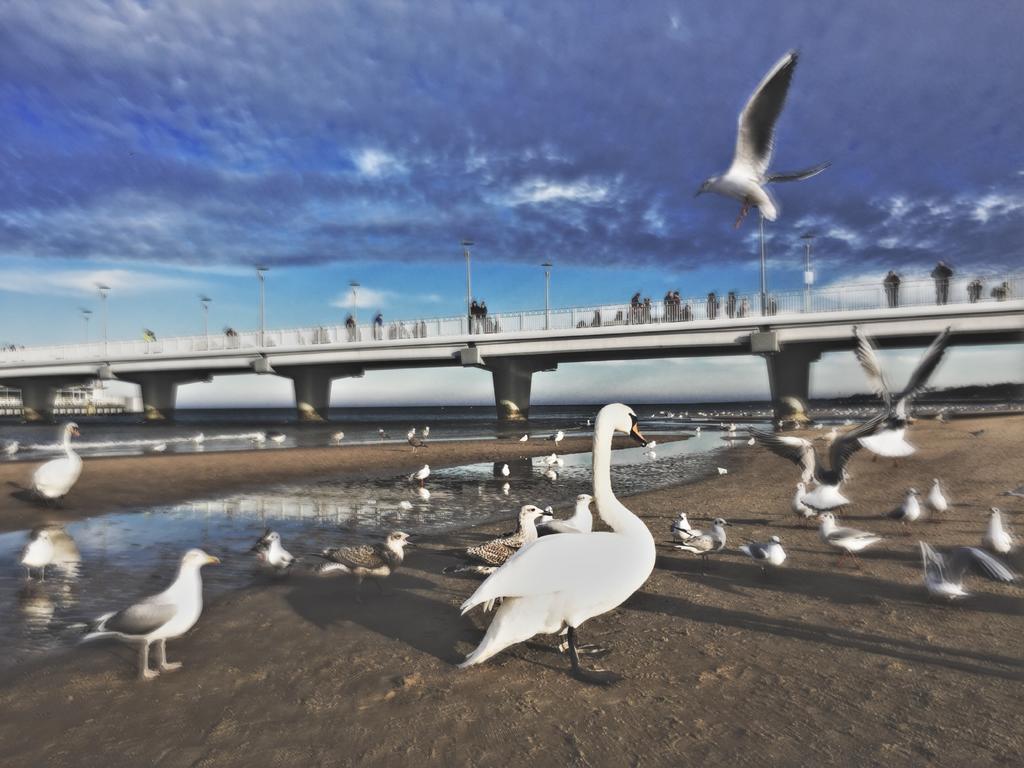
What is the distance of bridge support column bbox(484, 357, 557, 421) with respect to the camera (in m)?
53.2

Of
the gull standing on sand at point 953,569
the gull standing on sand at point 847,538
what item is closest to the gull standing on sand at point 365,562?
the gull standing on sand at point 847,538

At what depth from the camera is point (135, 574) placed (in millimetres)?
8406

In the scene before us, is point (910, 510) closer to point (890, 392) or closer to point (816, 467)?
point (816, 467)

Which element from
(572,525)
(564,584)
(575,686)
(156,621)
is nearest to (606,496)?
(564,584)

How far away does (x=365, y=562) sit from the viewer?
24.3 ft

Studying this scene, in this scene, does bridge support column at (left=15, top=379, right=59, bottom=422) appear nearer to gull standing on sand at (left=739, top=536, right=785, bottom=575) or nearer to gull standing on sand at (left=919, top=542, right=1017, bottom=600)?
gull standing on sand at (left=739, top=536, right=785, bottom=575)

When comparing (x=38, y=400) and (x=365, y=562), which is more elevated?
(x=38, y=400)

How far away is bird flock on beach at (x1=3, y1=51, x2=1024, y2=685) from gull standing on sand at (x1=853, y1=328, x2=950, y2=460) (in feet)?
0.05

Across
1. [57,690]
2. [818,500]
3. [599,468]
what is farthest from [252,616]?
[818,500]

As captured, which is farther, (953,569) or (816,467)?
(816,467)

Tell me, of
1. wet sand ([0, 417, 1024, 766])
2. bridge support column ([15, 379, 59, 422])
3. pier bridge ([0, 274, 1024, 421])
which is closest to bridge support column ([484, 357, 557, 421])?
pier bridge ([0, 274, 1024, 421])

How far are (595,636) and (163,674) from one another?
3.80 metres

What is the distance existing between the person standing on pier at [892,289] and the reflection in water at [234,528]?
2321 centimetres

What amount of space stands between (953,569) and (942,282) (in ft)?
124
